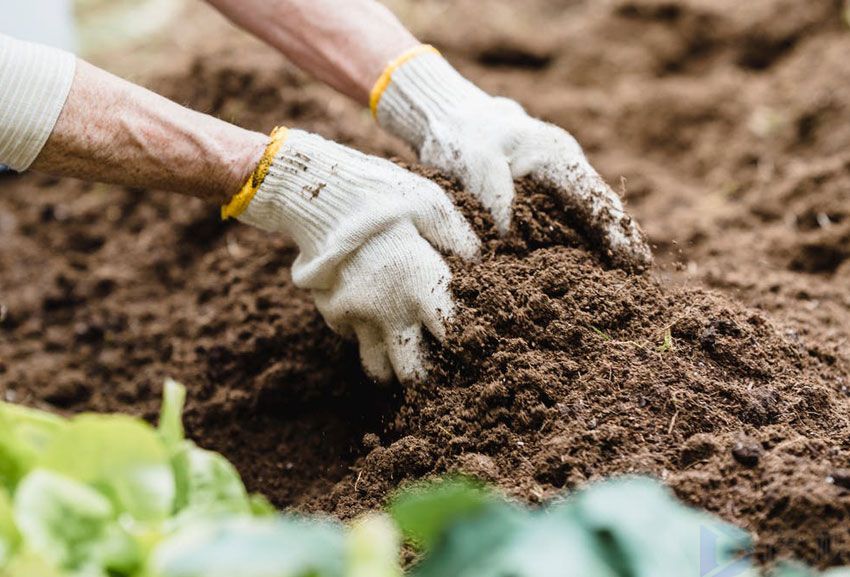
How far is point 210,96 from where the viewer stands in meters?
2.98

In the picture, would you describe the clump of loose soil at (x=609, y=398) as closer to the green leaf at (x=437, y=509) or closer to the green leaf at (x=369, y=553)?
the green leaf at (x=437, y=509)

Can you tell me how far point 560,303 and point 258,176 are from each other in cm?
66

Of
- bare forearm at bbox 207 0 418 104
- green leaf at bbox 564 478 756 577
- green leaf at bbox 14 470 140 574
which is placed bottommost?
green leaf at bbox 14 470 140 574

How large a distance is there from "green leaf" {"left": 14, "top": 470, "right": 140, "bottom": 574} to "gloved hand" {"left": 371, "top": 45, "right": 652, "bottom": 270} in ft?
3.49

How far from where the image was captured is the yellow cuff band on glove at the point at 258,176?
6.00 ft

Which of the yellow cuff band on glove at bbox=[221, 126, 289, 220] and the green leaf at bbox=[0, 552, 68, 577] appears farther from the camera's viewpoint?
the yellow cuff band on glove at bbox=[221, 126, 289, 220]

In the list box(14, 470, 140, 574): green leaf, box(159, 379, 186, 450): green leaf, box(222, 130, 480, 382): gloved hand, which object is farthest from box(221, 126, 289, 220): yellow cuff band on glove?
box(14, 470, 140, 574): green leaf

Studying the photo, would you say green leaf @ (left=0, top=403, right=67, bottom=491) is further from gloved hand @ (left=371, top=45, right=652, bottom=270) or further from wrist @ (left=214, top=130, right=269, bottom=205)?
gloved hand @ (left=371, top=45, right=652, bottom=270)

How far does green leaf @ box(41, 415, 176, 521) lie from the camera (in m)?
1.10

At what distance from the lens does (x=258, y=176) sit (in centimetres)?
183

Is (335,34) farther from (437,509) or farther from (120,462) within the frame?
(437,509)

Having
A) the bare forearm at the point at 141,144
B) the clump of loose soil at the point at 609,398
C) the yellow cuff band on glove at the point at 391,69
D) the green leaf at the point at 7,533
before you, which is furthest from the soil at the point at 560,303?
the green leaf at the point at 7,533

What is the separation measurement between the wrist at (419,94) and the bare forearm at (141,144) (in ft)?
1.23

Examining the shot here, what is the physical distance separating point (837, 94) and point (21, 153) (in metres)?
2.69
